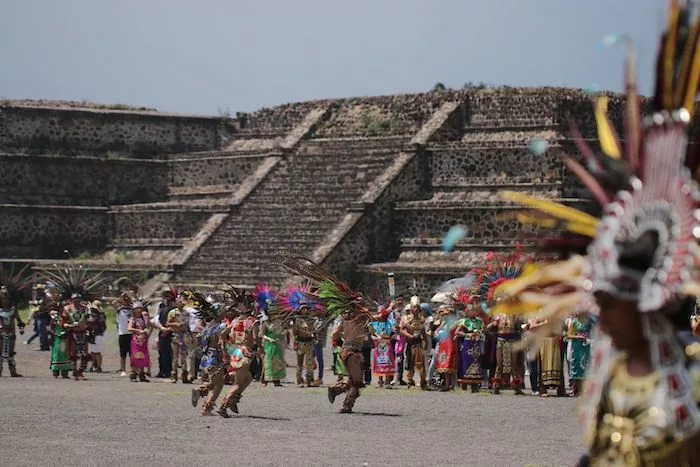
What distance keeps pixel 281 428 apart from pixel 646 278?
11.2 m

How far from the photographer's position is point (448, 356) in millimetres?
23266

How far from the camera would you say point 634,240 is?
6.02 metres

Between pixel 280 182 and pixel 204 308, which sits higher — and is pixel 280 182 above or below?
above

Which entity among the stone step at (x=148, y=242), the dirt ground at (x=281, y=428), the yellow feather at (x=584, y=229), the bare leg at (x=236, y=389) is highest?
the stone step at (x=148, y=242)

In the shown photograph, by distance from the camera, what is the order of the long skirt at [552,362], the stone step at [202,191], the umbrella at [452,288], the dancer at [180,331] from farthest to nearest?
1. the stone step at [202,191]
2. the umbrella at [452,288]
3. the dancer at [180,331]
4. the long skirt at [552,362]

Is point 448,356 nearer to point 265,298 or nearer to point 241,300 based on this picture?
point 265,298

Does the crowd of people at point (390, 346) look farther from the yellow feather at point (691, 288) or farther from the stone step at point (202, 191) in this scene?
the stone step at point (202, 191)

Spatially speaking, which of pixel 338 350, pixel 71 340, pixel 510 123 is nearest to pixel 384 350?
pixel 338 350

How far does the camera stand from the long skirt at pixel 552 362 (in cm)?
2184

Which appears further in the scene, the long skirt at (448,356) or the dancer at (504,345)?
the long skirt at (448,356)

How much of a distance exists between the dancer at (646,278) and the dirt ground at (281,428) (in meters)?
7.48

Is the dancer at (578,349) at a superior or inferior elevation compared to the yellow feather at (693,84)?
inferior

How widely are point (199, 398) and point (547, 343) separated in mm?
5335

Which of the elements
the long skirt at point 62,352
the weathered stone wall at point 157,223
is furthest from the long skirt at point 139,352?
the weathered stone wall at point 157,223
